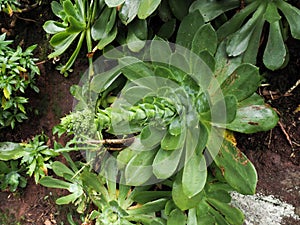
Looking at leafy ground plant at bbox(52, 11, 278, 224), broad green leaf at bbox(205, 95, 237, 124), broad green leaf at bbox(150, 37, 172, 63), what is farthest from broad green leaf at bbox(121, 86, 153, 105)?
broad green leaf at bbox(205, 95, 237, 124)

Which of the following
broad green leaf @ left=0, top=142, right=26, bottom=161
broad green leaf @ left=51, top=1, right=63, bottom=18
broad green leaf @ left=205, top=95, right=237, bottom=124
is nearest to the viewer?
broad green leaf @ left=205, top=95, right=237, bottom=124

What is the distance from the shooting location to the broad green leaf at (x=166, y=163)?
116 cm

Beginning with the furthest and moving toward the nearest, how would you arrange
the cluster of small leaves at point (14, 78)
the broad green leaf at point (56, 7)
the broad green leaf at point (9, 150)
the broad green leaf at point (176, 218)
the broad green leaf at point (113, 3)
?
the broad green leaf at point (9, 150)
the cluster of small leaves at point (14, 78)
the broad green leaf at point (56, 7)
the broad green leaf at point (176, 218)
the broad green leaf at point (113, 3)

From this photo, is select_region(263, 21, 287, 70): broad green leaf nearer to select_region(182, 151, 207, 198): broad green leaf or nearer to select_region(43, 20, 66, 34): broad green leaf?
select_region(182, 151, 207, 198): broad green leaf

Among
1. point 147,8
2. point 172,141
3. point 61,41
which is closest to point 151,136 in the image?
point 172,141

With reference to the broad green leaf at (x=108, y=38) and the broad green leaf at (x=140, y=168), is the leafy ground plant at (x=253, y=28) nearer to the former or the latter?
the broad green leaf at (x=108, y=38)

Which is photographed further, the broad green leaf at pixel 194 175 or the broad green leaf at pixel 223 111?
the broad green leaf at pixel 194 175

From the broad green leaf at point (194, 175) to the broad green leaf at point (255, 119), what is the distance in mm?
→ 143

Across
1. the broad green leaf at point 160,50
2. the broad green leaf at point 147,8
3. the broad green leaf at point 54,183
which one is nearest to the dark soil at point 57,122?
the broad green leaf at point 54,183

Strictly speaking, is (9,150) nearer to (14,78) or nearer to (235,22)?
(14,78)

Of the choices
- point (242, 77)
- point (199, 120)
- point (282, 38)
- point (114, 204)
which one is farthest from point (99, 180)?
point (282, 38)

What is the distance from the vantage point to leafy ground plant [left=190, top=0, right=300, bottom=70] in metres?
1.18

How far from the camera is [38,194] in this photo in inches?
79.4

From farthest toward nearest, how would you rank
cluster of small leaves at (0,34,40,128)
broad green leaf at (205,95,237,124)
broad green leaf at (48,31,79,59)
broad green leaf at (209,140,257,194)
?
1. cluster of small leaves at (0,34,40,128)
2. broad green leaf at (48,31,79,59)
3. broad green leaf at (209,140,257,194)
4. broad green leaf at (205,95,237,124)
